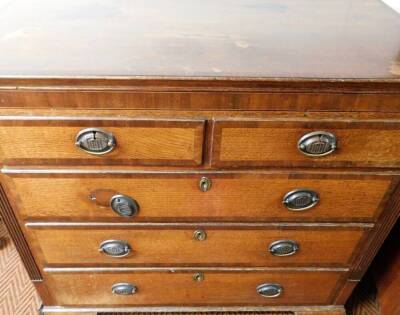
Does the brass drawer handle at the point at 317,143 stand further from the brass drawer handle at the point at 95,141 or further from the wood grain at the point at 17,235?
the wood grain at the point at 17,235

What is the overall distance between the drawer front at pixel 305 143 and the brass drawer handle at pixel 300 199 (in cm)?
7

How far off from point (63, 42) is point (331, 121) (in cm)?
51

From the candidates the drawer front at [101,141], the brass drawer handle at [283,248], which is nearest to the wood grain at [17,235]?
the drawer front at [101,141]

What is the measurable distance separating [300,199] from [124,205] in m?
A: 0.37

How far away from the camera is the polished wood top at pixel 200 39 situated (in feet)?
1.87

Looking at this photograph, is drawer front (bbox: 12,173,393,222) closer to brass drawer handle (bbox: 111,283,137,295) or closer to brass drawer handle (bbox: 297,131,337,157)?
brass drawer handle (bbox: 297,131,337,157)

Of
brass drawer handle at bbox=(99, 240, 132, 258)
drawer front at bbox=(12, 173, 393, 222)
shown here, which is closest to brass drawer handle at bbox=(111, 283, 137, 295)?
brass drawer handle at bbox=(99, 240, 132, 258)

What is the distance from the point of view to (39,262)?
33.2 inches

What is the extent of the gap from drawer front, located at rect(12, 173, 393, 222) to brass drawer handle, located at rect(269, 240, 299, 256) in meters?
0.08

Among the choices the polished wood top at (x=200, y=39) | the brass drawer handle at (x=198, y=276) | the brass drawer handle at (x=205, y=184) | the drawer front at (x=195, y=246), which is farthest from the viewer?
the brass drawer handle at (x=198, y=276)

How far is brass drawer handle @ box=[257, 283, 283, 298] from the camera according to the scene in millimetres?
930

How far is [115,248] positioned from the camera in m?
0.80

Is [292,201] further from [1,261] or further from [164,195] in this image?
[1,261]

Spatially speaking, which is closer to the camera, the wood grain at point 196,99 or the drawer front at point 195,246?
the wood grain at point 196,99
